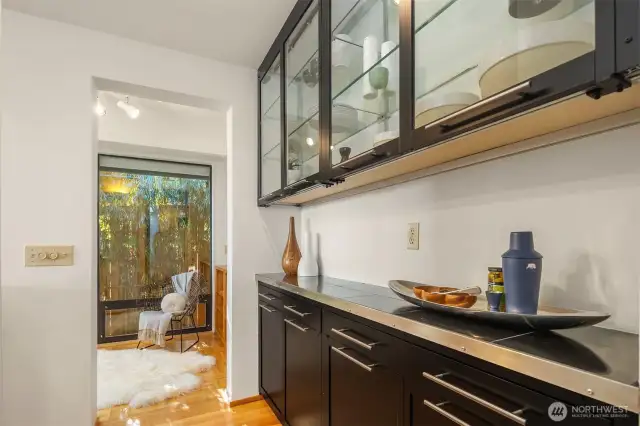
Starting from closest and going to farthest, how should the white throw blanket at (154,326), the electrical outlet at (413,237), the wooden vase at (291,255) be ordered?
the electrical outlet at (413,237), the wooden vase at (291,255), the white throw blanket at (154,326)

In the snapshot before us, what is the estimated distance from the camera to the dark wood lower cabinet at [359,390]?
1141 mm

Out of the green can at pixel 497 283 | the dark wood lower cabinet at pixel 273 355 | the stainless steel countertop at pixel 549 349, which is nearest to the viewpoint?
the stainless steel countertop at pixel 549 349

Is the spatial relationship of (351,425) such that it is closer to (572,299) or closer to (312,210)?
(572,299)

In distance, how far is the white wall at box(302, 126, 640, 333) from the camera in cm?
91

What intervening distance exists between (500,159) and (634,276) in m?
0.54

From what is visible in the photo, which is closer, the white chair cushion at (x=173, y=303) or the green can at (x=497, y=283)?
the green can at (x=497, y=283)

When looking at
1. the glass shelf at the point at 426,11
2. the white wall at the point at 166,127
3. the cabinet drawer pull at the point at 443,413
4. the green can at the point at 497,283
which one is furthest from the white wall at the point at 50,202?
the green can at the point at 497,283

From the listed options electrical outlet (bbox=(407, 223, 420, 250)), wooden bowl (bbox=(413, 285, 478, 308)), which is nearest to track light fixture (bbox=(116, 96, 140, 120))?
electrical outlet (bbox=(407, 223, 420, 250))

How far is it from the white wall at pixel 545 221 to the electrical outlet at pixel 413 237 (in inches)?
1.1

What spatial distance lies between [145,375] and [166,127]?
2.50 metres

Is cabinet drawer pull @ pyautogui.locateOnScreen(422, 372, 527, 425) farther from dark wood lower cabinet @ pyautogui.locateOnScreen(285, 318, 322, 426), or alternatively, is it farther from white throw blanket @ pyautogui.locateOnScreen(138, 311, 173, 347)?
white throw blanket @ pyautogui.locateOnScreen(138, 311, 173, 347)

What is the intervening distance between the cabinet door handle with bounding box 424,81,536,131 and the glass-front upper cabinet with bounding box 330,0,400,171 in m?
0.25

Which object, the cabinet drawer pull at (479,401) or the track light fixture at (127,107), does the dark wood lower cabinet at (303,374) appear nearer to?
the cabinet drawer pull at (479,401)

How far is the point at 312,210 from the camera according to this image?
2541mm
